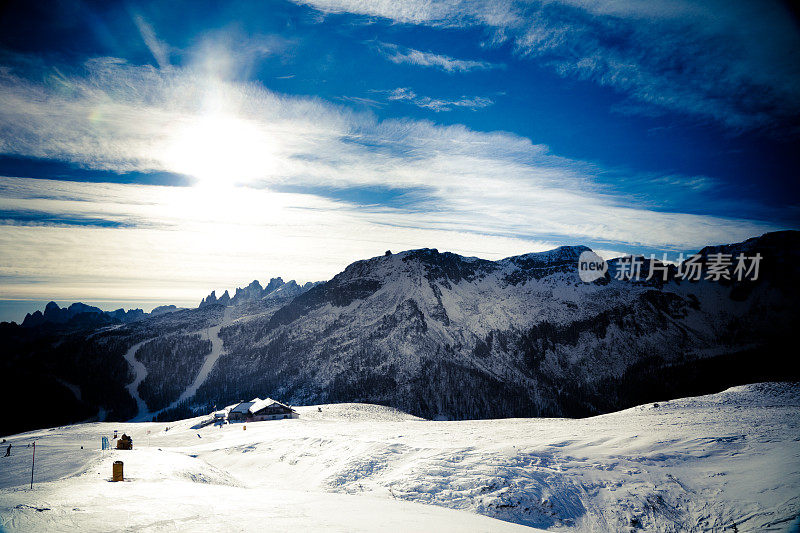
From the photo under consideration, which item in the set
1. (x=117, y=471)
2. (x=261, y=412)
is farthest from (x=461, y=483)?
(x=261, y=412)

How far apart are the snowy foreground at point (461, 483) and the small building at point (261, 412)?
49221 millimetres

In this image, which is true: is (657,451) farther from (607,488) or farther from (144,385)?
(144,385)

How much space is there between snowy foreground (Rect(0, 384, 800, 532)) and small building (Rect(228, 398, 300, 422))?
1938 inches

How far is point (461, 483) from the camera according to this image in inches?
777

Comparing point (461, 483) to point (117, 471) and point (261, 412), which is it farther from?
point (261, 412)

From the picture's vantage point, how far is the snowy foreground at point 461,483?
8.64 metres

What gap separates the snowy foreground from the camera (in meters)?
8.64

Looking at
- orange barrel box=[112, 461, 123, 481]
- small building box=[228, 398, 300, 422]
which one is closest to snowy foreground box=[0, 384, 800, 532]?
orange barrel box=[112, 461, 123, 481]

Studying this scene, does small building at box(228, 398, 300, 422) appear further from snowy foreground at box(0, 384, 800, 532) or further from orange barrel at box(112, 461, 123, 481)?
orange barrel at box(112, 461, 123, 481)

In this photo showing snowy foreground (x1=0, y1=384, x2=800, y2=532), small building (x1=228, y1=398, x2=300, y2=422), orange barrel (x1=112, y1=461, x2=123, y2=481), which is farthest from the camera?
small building (x1=228, y1=398, x2=300, y2=422)

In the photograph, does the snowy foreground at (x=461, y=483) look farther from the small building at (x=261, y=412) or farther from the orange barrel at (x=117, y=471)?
the small building at (x=261, y=412)

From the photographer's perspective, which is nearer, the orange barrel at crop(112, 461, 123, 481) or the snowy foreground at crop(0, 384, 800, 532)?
the snowy foreground at crop(0, 384, 800, 532)

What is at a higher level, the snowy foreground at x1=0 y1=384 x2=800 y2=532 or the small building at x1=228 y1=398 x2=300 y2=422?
the snowy foreground at x1=0 y1=384 x2=800 y2=532

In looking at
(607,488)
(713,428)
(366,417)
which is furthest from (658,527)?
(366,417)
